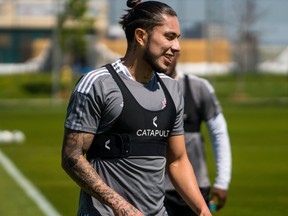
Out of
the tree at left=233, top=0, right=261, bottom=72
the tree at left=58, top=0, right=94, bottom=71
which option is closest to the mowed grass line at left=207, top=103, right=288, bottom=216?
the tree at left=58, top=0, right=94, bottom=71

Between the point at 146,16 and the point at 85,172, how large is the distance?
2.98 ft

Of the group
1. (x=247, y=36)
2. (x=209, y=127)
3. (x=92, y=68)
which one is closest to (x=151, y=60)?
(x=209, y=127)

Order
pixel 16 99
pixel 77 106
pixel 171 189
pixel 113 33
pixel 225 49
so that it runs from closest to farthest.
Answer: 1. pixel 77 106
2. pixel 171 189
3. pixel 16 99
4. pixel 113 33
5. pixel 225 49

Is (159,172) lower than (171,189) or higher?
higher

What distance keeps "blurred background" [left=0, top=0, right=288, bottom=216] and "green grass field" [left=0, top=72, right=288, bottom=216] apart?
20mm

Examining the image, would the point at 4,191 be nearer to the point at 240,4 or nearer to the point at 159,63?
the point at 159,63

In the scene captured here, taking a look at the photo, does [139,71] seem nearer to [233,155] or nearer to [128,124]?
[128,124]

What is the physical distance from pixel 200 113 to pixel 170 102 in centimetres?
290

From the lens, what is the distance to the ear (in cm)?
544

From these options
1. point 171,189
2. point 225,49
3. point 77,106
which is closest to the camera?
point 77,106

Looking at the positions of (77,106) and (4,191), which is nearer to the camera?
(77,106)

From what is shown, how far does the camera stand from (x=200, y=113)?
8461 millimetres

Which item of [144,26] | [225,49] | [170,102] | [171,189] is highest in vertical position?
[144,26]

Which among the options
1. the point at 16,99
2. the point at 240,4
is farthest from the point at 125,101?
the point at 240,4
